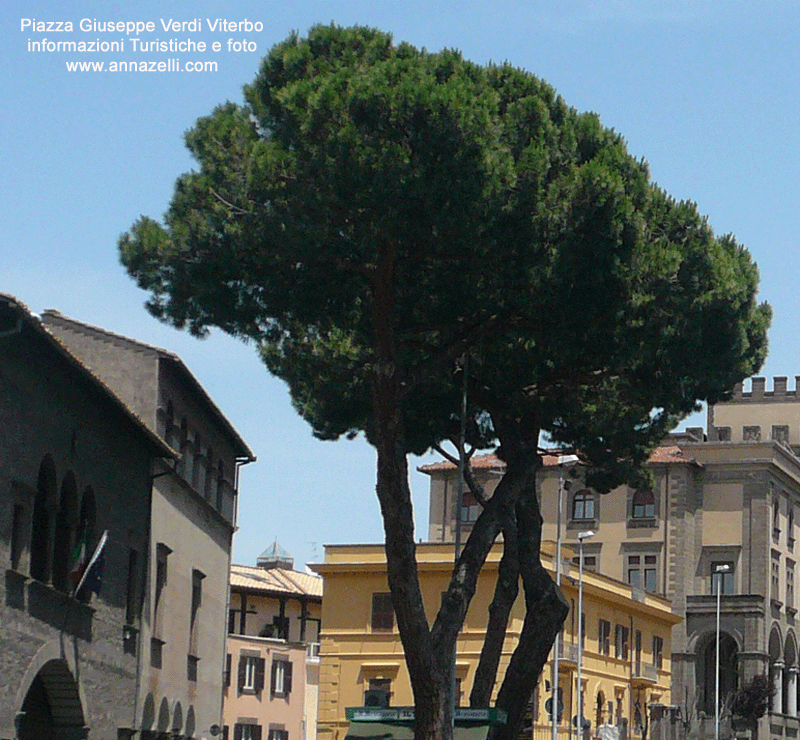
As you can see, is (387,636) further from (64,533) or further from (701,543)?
(64,533)

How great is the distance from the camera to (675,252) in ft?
93.5

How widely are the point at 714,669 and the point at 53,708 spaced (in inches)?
2384

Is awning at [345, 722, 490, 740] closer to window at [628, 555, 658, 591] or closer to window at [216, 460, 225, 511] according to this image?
window at [216, 460, 225, 511]

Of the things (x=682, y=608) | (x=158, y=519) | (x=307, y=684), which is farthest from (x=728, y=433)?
(x=158, y=519)

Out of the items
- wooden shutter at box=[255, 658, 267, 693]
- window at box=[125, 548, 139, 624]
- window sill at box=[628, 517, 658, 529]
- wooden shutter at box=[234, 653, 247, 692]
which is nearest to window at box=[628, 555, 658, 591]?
window sill at box=[628, 517, 658, 529]

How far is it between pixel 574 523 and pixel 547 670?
18175 mm

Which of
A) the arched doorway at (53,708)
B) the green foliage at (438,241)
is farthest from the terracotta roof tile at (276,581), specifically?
the green foliage at (438,241)

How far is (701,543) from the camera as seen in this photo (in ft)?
278

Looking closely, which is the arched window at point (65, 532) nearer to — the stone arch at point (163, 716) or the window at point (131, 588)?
the window at point (131, 588)

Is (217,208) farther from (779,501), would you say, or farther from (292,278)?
(779,501)

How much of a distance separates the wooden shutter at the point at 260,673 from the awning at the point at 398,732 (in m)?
49.4

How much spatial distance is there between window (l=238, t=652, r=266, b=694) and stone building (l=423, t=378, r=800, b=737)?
11937 millimetres

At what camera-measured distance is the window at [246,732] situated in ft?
251

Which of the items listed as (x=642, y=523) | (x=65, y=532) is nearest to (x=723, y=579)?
(x=642, y=523)
